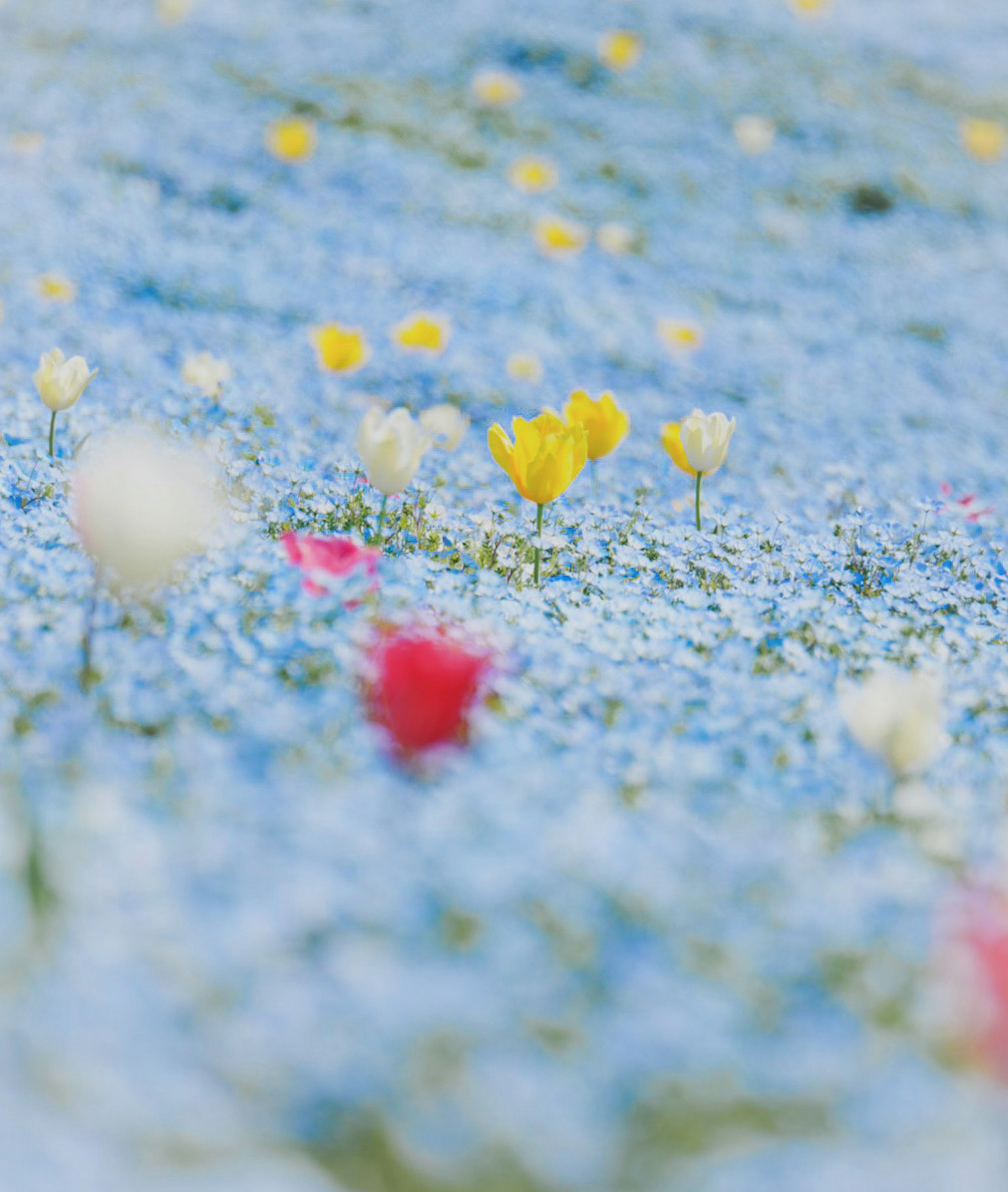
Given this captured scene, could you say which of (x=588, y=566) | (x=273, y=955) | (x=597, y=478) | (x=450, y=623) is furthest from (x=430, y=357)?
(x=273, y=955)

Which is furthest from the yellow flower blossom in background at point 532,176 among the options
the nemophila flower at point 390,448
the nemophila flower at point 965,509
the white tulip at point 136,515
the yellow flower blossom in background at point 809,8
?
the white tulip at point 136,515

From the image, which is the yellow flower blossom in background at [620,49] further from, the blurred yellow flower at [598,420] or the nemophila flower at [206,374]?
the blurred yellow flower at [598,420]

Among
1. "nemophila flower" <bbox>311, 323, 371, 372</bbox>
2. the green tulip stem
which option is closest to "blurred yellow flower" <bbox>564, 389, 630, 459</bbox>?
the green tulip stem

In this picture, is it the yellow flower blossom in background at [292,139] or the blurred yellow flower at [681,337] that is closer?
the blurred yellow flower at [681,337]

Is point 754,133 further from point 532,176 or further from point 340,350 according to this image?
point 340,350

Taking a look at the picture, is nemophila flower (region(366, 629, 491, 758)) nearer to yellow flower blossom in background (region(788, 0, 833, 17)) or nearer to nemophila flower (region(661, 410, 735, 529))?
nemophila flower (region(661, 410, 735, 529))

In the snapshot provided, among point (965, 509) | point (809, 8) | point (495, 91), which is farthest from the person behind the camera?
point (809, 8)

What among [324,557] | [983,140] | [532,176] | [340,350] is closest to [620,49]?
[532,176]
